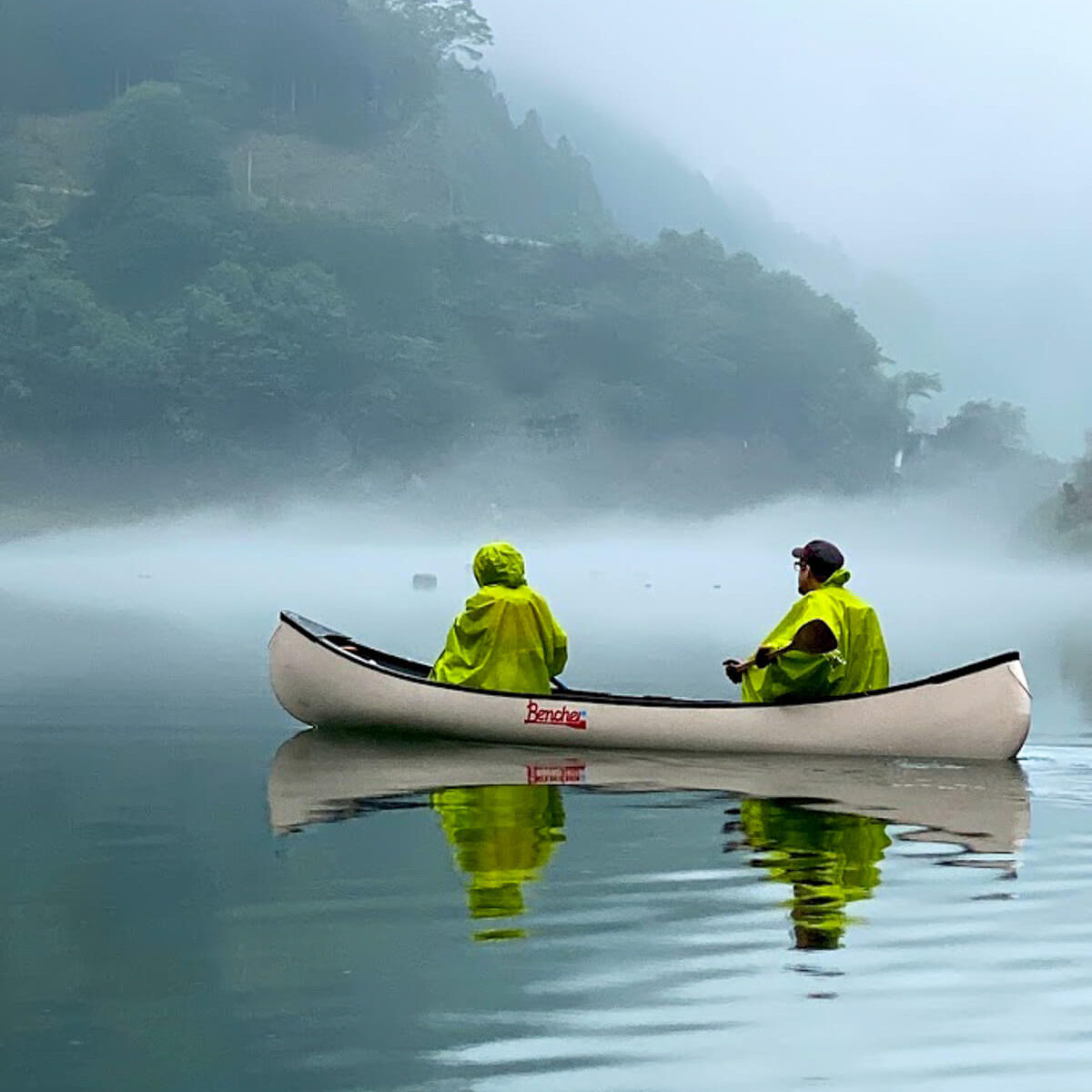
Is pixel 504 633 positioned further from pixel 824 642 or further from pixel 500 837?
pixel 500 837

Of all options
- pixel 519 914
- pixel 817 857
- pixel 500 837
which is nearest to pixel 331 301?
pixel 500 837

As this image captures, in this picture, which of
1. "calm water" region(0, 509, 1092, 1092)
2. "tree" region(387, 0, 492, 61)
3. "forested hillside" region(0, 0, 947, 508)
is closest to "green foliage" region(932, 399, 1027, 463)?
"forested hillside" region(0, 0, 947, 508)

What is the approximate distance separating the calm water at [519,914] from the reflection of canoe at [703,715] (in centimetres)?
16

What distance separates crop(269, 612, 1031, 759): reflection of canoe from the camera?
12.9 metres

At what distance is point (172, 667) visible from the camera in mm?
22312

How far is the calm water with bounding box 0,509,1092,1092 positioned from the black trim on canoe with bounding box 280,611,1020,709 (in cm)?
36

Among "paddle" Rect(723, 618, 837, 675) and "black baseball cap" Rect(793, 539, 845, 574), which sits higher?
"black baseball cap" Rect(793, 539, 845, 574)

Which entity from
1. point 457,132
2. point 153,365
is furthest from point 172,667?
point 457,132

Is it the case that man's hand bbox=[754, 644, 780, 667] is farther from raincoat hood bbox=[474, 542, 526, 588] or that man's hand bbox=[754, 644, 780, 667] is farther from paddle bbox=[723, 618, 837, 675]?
raincoat hood bbox=[474, 542, 526, 588]

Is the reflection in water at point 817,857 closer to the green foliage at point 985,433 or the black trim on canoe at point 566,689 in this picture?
the black trim on canoe at point 566,689

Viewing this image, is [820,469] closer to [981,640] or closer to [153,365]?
[153,365]

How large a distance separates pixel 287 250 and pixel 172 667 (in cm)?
8714

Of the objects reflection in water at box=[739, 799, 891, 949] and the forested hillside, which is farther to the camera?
the forested hillside

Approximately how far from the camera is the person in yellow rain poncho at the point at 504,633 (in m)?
14.2
